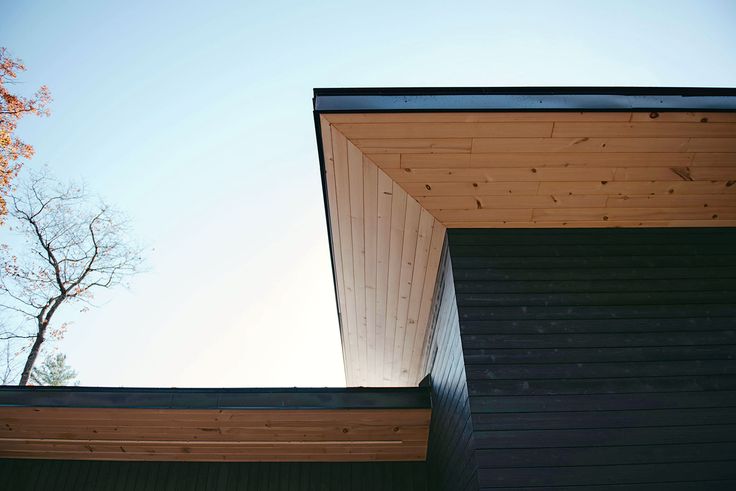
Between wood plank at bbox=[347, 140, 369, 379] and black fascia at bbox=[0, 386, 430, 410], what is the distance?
109 centimetres

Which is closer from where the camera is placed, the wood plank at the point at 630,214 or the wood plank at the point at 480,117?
the wood plank at the point at 480,117

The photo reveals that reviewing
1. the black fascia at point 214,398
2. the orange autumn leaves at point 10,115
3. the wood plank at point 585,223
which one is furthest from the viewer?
the orange autumn leaves at point 10,115

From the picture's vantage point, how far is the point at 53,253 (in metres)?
10.4

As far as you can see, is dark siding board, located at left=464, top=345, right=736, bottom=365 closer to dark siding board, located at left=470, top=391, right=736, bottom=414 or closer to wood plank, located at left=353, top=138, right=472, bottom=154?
dark siding board, located at left=470, top=391, right=736, bottom=414

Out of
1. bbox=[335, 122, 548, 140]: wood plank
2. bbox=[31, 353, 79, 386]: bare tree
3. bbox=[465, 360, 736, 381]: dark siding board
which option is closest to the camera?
bbox=[465, 360, 736, 381]: dark siding board

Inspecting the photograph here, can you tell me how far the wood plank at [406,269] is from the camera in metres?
3.19

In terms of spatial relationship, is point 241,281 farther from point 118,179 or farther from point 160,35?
point 160,35

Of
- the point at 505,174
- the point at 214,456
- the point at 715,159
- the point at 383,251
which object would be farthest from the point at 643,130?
the point at 214,456

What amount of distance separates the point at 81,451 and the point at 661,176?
6.27 meters

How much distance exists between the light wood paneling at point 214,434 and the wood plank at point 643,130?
2.80 metres

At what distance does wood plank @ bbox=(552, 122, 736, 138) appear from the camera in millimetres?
2629

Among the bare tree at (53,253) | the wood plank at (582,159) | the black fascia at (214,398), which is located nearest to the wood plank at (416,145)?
the wood plank at (582,159)

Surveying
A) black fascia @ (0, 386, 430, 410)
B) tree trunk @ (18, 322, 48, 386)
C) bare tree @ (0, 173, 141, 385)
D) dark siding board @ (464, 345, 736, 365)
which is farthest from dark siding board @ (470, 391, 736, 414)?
bare tree @ (0, 173, 141, 385)

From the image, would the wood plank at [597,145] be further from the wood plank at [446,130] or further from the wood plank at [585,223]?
the wood plank at [585,223]
